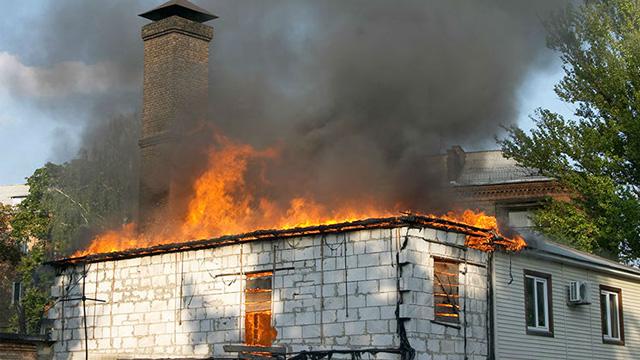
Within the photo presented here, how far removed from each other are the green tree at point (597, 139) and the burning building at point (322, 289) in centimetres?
727

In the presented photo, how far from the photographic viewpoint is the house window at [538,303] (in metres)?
19.9

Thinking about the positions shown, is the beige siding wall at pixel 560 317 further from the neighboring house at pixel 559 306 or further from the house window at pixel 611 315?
the house window at pixel 611 315

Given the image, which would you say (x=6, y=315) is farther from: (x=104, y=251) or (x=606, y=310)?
(x=606, y=310)

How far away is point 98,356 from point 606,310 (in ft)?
39.7

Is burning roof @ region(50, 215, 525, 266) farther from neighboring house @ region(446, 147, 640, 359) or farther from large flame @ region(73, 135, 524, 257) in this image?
neighboring house @ region(446, 147, 640, 359)

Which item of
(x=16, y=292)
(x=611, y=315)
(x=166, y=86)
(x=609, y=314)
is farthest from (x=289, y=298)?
(x=16, y=292)

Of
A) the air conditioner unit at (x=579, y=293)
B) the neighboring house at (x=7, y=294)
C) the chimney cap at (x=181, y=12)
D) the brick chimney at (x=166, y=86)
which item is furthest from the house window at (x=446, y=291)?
the neighboring house at (x=7, y=294)

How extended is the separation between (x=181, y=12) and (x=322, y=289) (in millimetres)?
13968

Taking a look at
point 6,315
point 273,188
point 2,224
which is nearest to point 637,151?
point 273,188

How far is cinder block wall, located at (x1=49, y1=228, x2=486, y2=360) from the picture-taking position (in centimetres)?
1698

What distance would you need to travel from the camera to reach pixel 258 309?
750 inches

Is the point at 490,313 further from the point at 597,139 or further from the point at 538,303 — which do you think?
the point at 597,139

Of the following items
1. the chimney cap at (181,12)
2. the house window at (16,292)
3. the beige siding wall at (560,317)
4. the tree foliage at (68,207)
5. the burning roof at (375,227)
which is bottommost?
the beige siding wall at (560,317)

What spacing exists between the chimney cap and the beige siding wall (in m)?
14.0
